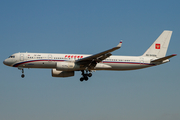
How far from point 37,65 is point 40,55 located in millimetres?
1593

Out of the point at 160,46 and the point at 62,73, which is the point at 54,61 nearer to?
the point at 62,73

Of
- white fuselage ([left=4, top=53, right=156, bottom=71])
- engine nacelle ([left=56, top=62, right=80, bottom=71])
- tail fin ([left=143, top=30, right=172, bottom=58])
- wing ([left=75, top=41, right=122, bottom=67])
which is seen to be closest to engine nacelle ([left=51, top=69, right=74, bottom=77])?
white fuselage ([left=4, top=53, right=156, bottom=71])

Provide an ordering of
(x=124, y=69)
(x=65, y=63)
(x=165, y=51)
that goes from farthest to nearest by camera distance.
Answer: (x=165, y=51), (x=124, y=69), (x=65, y=63)

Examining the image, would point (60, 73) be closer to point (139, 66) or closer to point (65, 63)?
point (65, 63)

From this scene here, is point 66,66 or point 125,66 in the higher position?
point 66,66

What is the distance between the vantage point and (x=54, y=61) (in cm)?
4588

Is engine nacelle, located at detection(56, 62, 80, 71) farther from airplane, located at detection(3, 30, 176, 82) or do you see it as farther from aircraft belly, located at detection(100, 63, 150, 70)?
aircraft belly, located at detection(100, 63, 150, 70)

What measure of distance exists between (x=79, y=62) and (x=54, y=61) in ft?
12.5

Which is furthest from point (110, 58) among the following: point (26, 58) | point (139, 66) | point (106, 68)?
point (26, 58)

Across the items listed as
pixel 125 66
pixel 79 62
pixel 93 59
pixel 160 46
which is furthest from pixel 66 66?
pixel 160 46

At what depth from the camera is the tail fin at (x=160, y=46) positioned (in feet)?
169

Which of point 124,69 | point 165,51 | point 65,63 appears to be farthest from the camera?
point 165,51

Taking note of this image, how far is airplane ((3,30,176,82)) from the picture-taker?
44.8m

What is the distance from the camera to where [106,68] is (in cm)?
4719
